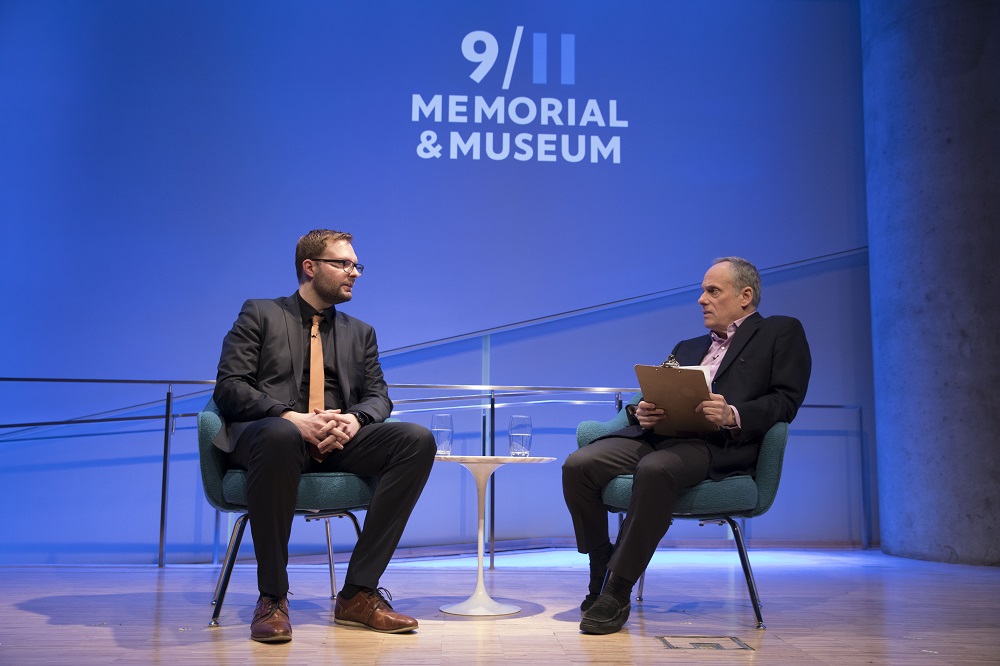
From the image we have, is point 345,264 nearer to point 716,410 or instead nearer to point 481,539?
point 481,539

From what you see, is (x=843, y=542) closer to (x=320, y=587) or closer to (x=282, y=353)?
(x=320, y=587)

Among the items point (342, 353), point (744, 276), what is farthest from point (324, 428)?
point (744, 276)

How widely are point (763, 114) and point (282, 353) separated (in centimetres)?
352

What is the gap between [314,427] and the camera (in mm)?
2516

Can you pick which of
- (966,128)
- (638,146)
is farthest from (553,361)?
(966,128)

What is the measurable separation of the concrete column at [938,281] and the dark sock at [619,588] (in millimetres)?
2645

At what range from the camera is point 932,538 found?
14.4ft

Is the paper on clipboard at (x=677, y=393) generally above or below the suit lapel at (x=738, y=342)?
below

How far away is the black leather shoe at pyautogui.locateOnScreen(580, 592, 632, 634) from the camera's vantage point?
2354 millimetres

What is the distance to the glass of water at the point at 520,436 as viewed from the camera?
277cm

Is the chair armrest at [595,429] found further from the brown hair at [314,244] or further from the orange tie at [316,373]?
the brown hair at [314,244]

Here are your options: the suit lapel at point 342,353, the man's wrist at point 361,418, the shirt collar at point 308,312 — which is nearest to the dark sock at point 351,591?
the man's wrist at point 361,418

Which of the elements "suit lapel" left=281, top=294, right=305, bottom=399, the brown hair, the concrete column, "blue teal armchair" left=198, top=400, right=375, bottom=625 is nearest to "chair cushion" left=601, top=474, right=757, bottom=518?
"blue teal armchair" left=198, top=400, right=375, bottom=625

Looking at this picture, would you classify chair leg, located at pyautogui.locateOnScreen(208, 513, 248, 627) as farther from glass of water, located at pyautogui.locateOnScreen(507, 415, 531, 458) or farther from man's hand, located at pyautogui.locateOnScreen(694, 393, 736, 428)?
man's hand, located at pyautogui.locateOnScreen(694, 393, 736, 428)
